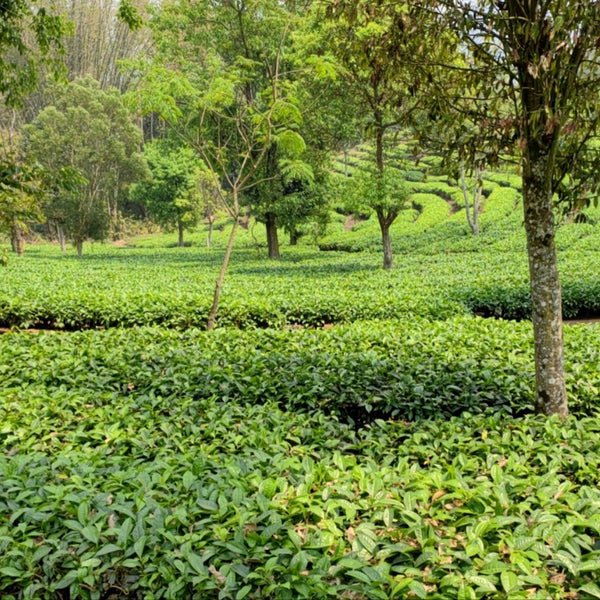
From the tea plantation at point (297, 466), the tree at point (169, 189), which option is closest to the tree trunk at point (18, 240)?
the tree at point (169, 189)

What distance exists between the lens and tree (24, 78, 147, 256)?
Answer: 3250cm

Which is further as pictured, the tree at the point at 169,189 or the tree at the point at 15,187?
the tree at the point at 169,189

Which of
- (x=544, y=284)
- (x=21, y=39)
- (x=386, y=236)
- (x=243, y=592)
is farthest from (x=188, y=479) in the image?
(x=386, y=236)

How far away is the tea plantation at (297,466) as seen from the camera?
2221 mm

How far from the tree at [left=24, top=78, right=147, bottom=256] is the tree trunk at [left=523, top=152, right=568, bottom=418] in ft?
105

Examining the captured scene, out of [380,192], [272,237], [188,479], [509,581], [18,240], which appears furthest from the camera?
[18,240]

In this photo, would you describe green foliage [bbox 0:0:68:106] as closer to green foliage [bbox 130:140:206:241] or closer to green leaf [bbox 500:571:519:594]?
green leaf [bbox 500:571:519:594]

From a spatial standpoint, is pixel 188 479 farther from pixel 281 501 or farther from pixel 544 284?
pixel 544 284

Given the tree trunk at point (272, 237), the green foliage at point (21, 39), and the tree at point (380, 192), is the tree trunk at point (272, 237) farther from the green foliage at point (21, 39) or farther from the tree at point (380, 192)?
the green foliage at point (21, 39)

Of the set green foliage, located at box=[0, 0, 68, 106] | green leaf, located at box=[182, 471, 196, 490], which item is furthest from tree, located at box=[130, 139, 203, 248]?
green leaf, located at box=[182, 471, 196, 490]

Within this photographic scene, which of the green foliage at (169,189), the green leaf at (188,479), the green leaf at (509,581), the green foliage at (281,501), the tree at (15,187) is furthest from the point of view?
the green foliage at (169,189)

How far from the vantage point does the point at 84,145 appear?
38.2 meters

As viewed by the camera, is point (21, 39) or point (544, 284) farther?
point (21, 39)

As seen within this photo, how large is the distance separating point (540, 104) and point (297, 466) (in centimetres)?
324
